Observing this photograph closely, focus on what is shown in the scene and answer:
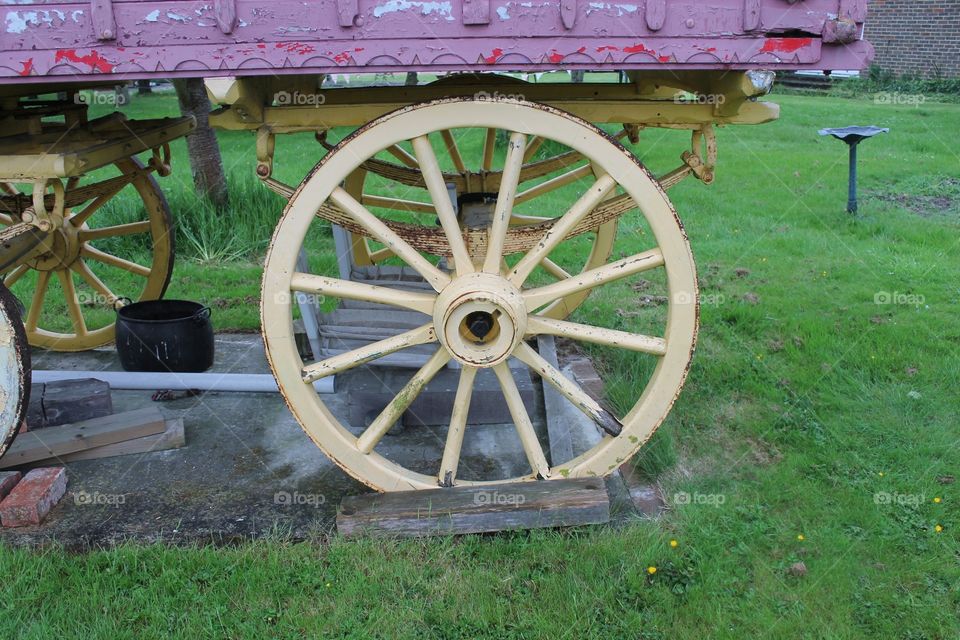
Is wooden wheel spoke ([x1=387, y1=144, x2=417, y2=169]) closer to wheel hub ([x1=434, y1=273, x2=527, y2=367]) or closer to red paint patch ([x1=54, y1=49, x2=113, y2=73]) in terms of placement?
wheel hub ([x1=434, y1=273, x2=527, y2=367])

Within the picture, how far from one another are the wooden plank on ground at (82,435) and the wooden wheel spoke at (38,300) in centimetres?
116

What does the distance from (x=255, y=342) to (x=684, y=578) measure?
2895mm

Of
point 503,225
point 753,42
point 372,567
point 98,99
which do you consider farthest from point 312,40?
point 98,99

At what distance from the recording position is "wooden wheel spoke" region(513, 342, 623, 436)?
2828 mm

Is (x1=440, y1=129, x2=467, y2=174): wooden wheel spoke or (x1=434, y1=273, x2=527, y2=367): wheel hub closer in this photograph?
(x1=434, y1=273, x2=527, y2=367): wheel hub

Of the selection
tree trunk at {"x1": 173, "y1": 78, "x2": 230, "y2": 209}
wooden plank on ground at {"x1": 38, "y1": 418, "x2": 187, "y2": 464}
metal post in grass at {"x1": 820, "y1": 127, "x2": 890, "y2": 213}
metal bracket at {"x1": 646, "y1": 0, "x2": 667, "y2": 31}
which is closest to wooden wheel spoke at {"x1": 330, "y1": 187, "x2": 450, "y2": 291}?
metal bracket at {"x1": 646, "y1": 0, "x2": 667, "y2": 31}

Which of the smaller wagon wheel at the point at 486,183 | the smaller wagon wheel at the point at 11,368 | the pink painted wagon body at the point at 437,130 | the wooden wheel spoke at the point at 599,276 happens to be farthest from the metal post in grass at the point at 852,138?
the smaller wagon wheel at the point at 11,368

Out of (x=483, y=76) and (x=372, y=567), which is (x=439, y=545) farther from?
(x=483, y=76)

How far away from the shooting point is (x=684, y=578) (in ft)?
8.82

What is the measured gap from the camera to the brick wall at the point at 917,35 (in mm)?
14562

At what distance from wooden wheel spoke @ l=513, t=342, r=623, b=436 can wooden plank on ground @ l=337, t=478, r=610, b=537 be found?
0.24 metres

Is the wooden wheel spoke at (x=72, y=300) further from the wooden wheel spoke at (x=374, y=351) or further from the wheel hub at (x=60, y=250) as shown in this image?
the wooden wheel spoke at (x=374, y=351)

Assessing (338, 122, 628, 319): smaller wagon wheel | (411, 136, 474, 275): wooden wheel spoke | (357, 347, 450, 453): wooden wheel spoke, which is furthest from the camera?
(338, 122, 628, 319): smaller wagon wheel

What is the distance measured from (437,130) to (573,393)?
1018 mm
